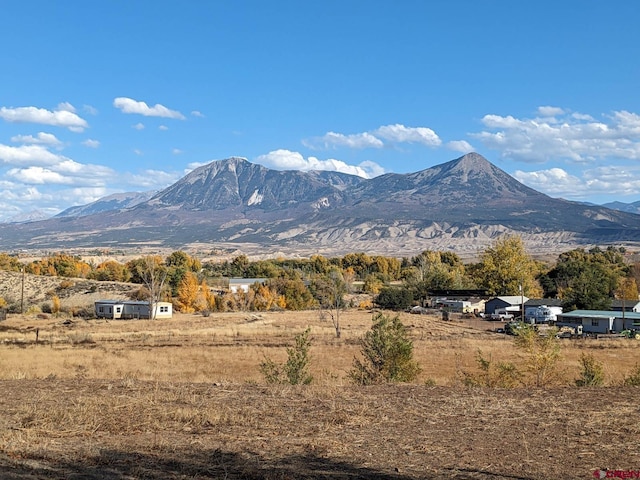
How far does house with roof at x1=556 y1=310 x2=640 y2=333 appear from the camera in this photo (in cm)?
6638

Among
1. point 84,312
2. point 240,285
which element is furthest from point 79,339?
point 240,285

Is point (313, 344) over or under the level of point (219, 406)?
under

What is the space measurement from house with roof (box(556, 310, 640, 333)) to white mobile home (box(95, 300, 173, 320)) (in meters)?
44.3

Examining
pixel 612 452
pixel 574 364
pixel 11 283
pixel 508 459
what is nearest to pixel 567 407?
pixel 612 452

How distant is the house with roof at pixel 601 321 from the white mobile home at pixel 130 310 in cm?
4426

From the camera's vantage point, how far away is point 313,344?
46.8m

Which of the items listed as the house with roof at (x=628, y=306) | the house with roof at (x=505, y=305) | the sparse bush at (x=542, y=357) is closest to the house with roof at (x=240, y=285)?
the house with roof at (x=505, y=305)

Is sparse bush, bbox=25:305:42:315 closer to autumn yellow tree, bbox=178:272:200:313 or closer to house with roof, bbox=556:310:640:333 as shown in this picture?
autumn yellow tree, bbox=178:272:200:313

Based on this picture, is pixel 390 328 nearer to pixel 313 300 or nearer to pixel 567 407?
pixel 567 407

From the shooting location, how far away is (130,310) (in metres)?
77.5

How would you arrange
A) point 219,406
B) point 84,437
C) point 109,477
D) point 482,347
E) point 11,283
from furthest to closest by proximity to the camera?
point 11,283 < point 482,347 < point 219,406 < point 84,437 < point 109,477

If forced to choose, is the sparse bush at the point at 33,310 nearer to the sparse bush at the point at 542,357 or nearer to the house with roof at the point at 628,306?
the house with roof at the point at 628,306

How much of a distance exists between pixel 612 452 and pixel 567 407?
3339 millimetres

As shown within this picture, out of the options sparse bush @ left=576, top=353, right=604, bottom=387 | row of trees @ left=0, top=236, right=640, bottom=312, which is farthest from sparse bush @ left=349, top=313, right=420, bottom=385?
row of trees @ left=0, top=236, right=640, bottom=312
